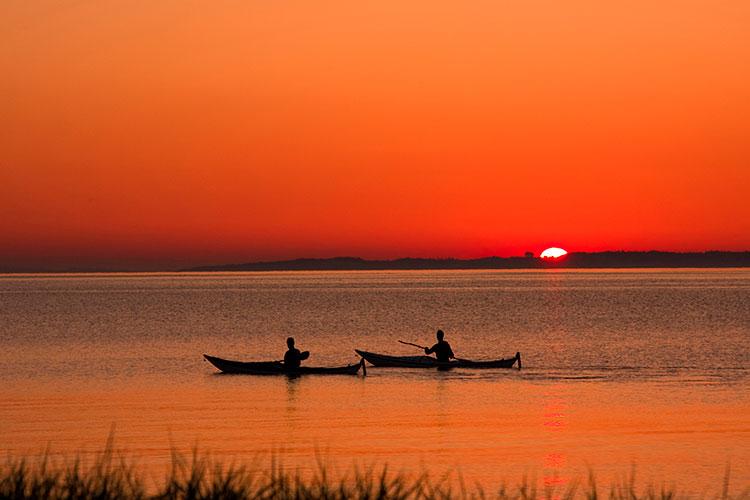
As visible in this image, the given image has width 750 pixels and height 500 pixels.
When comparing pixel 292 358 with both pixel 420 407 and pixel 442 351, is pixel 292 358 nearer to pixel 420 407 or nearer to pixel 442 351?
pixel 442 351

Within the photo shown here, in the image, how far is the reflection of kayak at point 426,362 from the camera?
2058 inches

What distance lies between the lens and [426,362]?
52.4m

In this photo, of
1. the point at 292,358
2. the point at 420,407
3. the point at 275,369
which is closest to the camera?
the point at 420,407

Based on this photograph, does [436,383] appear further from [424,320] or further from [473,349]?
[424,320]

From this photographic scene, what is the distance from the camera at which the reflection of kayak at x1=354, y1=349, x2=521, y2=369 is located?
52281 millimetres

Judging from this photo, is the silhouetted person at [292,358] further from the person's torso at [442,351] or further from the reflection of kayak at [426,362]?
the person's torso at [442,351]

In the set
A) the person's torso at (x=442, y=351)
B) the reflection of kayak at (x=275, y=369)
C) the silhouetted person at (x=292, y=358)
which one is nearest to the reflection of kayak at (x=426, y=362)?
the person's torso at (x=442, y=351)

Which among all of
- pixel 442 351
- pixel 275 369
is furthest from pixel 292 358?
pixel 442 351

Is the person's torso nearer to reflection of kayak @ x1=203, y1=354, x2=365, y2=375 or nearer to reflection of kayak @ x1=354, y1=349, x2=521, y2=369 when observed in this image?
reflection of kayak @ x1=354, y1=349, x2=521, y2=369

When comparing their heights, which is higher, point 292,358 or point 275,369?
point 292,358

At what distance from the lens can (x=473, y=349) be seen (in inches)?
2938

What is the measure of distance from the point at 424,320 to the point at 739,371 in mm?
69305

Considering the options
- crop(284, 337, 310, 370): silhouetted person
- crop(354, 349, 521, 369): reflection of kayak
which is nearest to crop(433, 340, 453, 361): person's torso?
crop(354, 349, 521, 369): reflection of kayak

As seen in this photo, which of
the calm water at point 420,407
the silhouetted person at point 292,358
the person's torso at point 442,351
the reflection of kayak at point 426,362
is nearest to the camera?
the calm water at point 420,407
